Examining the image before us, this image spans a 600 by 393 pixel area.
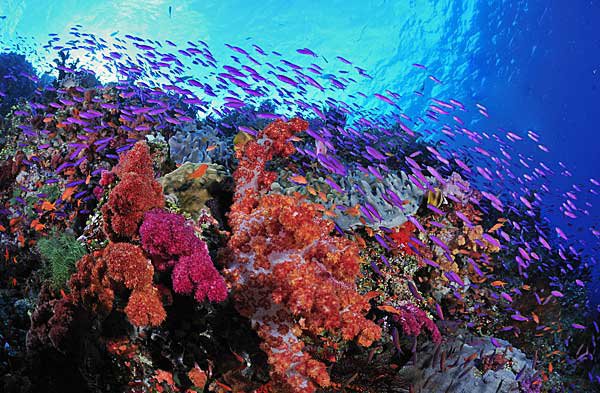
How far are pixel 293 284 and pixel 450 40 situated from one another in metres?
51.2

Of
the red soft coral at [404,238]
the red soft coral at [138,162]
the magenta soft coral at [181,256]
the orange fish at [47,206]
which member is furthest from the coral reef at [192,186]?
the orange fish at [47,206]

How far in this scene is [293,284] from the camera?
11.1ft

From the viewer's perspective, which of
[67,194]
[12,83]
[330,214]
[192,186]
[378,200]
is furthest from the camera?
[12,83]

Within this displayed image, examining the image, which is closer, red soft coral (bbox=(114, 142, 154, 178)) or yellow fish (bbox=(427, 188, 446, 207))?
red soft coral (bbox=(114, 142, 154, 178))

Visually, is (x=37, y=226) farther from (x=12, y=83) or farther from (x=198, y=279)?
(x=12, y=83)

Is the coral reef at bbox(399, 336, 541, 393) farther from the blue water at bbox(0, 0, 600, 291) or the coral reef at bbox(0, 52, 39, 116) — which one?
the blue water at bbox(0, 0, 600, 291)

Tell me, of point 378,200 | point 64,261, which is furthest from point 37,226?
point 378,200

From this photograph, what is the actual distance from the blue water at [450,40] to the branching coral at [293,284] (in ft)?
138

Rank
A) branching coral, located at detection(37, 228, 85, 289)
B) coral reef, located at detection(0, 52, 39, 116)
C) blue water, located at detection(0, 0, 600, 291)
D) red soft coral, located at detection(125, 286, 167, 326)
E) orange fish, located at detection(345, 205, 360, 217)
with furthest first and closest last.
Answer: blue water, located at detection(0, 0, 600, 291) < coral reef, located at detection(0, 52, 39, 116) < orange fish, located at detection(345, 205, 360, 217) < branching coral, located at detection(37, 228, 85, 289) < red soft coral, located at detection(125, 286, 167, 326)

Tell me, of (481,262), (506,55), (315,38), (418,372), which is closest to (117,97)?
(418,372)

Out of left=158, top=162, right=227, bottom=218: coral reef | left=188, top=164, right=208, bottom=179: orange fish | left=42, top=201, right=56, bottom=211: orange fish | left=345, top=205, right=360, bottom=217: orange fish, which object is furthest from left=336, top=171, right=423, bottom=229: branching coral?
left=42, top=201, right=56, bottom=211: orange fish

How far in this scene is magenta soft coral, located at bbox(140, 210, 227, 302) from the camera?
10.4ft

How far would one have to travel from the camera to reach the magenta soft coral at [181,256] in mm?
3172

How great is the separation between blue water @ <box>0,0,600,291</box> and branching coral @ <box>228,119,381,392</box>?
42.2m
